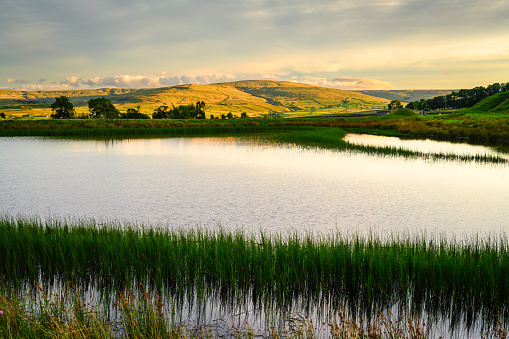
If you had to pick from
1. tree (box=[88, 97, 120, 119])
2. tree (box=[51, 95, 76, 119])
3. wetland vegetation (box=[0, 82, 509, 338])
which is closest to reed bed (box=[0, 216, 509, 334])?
wetland vegetation (box=[0, 82, 509, 338])

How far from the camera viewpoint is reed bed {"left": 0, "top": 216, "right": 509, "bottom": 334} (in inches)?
228

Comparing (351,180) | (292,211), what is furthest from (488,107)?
(292,211)

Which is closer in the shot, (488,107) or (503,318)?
(503,318)

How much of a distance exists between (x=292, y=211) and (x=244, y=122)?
6205 centimetres

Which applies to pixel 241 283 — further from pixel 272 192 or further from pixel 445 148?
pixel 445 148

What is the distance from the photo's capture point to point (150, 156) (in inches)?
1075

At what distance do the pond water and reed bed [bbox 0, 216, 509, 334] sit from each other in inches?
106

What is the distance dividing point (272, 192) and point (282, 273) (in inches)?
349

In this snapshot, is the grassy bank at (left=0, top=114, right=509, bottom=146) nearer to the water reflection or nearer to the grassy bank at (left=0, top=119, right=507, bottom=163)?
the grassy bank at (left=0, top=119, right=507, bottom=163)

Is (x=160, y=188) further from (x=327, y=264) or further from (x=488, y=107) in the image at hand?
(x=488, y=107)

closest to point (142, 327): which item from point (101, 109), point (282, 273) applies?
point (282, 273)

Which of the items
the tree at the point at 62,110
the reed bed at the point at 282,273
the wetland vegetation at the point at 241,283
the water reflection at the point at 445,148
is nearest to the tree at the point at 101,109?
the tree at the point at 62,110

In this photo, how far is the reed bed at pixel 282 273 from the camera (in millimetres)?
5793

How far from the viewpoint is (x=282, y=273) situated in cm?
634
